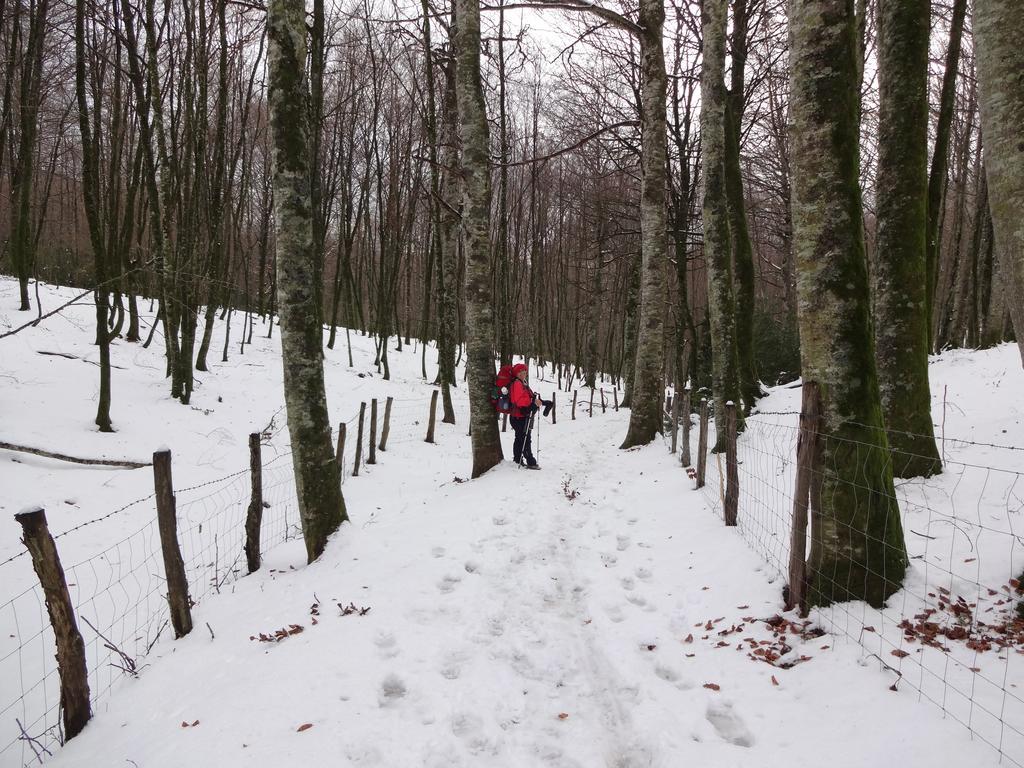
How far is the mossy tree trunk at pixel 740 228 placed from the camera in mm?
11148

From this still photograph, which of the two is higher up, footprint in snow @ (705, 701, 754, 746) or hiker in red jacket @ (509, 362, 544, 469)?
hiker in red jacket @ (509, 362, 544, 469)

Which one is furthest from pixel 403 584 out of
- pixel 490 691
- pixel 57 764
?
pixel 57 764

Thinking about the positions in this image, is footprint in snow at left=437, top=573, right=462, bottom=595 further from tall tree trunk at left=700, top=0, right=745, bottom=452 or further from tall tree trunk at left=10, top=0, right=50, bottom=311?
tall tree trunk at left=10, top=0, right=50, bottom=311

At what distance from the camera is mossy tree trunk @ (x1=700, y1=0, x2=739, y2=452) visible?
27.9 feet

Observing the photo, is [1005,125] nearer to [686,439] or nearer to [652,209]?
[686,439]

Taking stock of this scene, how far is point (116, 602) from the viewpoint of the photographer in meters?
5.48

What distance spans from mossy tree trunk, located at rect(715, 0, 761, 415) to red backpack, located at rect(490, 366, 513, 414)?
5.05 meters

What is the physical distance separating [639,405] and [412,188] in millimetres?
15700

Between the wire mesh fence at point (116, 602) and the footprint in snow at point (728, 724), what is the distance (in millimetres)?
3643

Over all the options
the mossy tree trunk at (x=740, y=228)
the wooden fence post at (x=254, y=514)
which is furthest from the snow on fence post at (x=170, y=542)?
the mossy tree trunk at (x=740, y=228)

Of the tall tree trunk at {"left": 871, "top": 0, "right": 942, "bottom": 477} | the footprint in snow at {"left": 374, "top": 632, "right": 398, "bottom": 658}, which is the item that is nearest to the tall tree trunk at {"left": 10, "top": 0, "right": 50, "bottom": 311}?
the footprint in snow at {"left": 374, "top": 632, "right": 398, "bottom": 658}

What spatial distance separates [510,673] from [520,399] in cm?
577

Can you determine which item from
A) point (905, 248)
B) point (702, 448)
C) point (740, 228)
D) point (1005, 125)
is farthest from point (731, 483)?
point (740, 228)

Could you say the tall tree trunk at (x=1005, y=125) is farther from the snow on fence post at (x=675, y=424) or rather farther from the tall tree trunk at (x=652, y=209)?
the tall tree trunk at (x=652, y=209)
